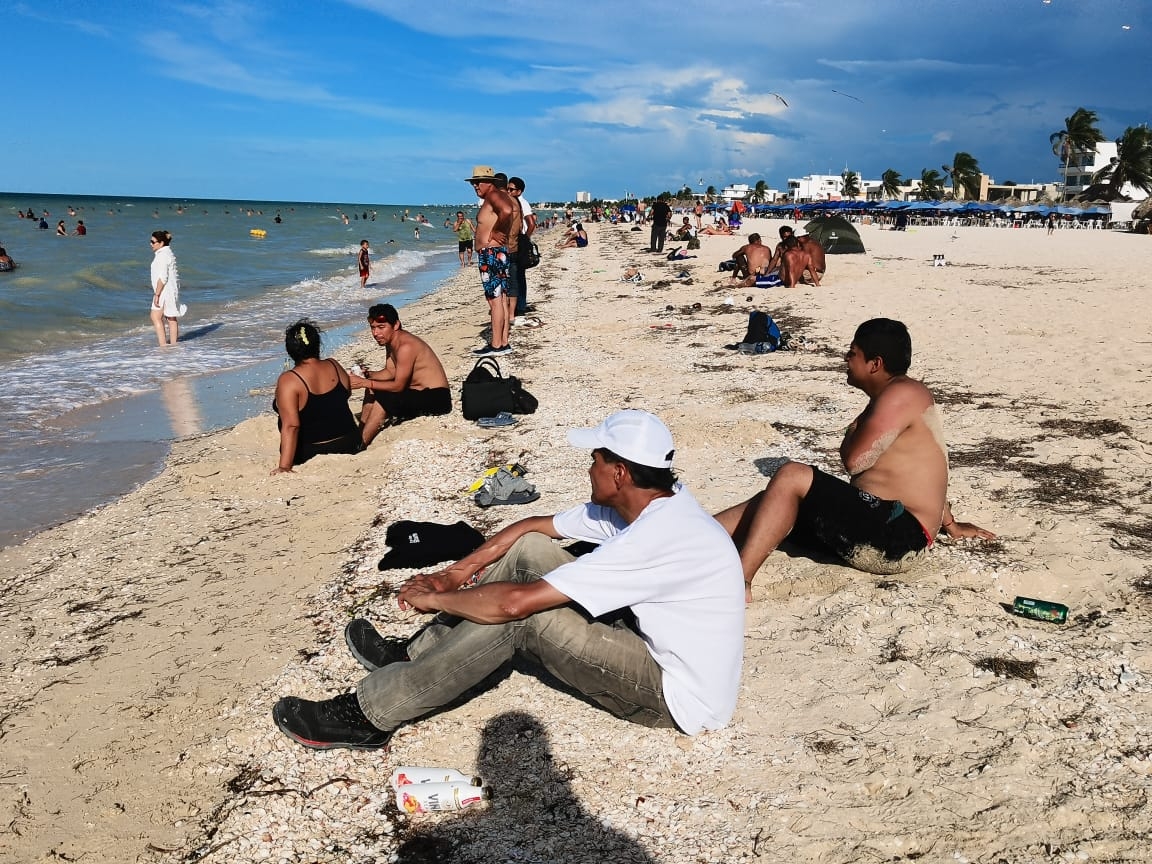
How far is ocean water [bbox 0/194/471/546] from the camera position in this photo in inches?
256

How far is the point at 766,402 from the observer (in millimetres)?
7027

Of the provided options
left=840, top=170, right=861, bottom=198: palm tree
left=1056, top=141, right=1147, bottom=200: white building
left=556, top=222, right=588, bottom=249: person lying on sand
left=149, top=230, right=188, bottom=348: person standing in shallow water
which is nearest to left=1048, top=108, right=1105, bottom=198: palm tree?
left=1056, top=141, right=1147, bottom=200: white building

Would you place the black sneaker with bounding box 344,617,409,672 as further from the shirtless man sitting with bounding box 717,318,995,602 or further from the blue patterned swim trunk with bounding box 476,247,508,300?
the blue patterned swim trunk with bounding box 476,247,508,300

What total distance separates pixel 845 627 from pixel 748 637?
0.40 metres

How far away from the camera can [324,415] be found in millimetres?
5691

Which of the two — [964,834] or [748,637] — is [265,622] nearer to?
[748,637]

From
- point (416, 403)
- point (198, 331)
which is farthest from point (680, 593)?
point (198, 331)

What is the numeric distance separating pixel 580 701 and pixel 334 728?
88 cm

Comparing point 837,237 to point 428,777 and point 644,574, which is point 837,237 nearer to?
point 644,574

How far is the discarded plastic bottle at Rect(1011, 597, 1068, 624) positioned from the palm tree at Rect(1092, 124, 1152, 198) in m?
62.5

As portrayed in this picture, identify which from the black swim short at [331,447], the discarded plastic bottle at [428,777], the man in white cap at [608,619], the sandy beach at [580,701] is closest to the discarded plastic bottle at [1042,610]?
the sandy beach at [580,701]

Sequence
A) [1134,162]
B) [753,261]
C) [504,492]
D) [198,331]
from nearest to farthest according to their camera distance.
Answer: [504,492] → [198,331] → [753,261] → [1134,162]

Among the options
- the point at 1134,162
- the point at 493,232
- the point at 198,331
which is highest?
the point at 1134,162

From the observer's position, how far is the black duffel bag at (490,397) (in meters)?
6.72
